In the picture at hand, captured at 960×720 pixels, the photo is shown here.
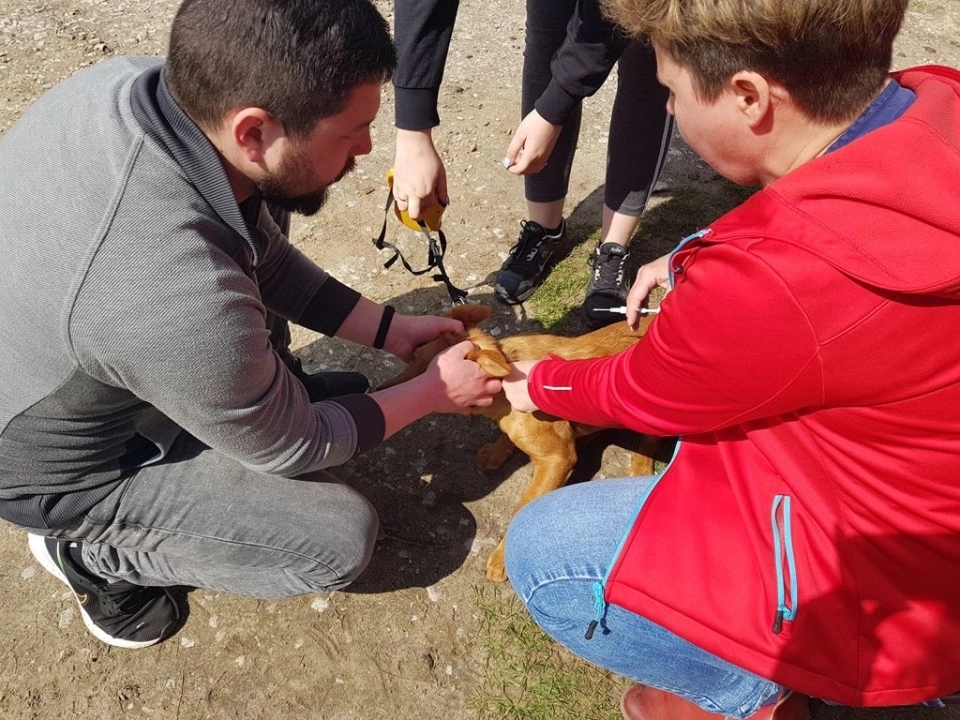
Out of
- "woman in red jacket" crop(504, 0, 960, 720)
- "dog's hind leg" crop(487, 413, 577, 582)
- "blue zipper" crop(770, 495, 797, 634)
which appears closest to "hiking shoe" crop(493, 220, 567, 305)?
"dog's hind leg" crop(487, 413, 577, 582)

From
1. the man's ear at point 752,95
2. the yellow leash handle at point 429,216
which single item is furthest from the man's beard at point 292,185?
the man's ear at point 752,95

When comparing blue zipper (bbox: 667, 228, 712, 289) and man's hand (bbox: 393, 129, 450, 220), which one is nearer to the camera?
blue zipper (bbox: 667, 228, 712, 289)

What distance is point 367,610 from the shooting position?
2840 millimetres

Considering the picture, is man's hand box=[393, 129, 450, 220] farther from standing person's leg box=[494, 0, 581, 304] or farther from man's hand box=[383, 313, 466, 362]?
standing person's leg box=[494, 0, 581, 304]

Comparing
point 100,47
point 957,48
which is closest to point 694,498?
point 100,47

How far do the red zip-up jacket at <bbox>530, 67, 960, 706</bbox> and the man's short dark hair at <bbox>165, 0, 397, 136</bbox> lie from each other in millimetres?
981

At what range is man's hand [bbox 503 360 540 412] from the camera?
2.50 metres

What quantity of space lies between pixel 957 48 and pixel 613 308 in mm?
5020

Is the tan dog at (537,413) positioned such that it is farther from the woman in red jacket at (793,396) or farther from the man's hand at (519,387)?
the woman in red jacket at (793,396)

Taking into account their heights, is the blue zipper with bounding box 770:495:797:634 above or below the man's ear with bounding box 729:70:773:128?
below

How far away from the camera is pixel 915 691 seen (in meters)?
1.73

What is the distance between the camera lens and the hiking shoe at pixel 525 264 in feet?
13.1

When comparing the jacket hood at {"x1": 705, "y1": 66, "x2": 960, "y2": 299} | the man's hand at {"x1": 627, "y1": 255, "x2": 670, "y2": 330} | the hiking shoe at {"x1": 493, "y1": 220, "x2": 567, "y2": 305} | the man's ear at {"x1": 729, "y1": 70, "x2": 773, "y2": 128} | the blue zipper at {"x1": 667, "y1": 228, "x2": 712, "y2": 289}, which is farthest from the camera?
the hiking shoe at {"x1": 493, "y1": 220, "x2": 567, "y2": 305}

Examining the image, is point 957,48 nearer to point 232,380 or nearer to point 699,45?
point 699,45
